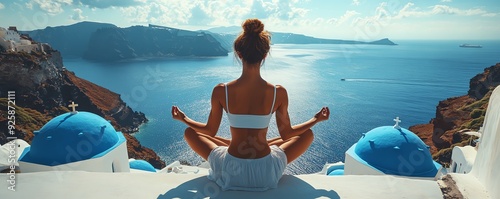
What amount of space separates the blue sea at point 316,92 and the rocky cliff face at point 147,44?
1392 centimetres

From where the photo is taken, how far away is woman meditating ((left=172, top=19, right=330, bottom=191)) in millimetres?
2918

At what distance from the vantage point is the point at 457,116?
39.0 meters

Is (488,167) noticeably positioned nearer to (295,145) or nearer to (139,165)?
(295,145)

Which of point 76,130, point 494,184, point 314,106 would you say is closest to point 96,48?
point 314,106

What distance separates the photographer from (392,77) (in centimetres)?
6594

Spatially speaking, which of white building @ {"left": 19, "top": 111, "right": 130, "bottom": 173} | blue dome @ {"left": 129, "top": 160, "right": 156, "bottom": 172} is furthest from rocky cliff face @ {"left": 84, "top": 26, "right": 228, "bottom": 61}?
white building @ {"left": 19, "top": 111, "right": 130, "bottom": 173}

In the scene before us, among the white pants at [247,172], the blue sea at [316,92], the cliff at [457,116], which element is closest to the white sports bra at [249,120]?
the white pants at [247,172]

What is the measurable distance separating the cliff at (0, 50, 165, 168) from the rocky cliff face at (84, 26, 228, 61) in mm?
57581

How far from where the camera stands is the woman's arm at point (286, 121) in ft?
10.2

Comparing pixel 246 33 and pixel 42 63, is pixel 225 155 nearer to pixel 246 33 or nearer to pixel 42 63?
pixel 246 33

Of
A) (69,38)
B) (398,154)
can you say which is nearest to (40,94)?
(398,154)

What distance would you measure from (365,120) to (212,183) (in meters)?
41.7

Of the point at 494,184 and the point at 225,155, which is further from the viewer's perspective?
the point at 225,155

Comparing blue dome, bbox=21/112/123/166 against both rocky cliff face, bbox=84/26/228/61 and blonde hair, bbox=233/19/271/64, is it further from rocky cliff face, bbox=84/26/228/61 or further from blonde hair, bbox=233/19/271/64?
rocky cliff face, bbox=84/26/228/61
